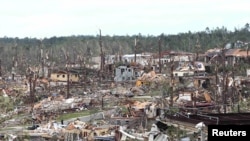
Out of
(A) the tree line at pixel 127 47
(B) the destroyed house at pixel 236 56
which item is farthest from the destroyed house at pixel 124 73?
(A) the tree line at pixel 127 47

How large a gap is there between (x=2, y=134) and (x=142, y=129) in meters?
4.62

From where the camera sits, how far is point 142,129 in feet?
49.6

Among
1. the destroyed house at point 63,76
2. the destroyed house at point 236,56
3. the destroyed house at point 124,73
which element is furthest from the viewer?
the destroyed house at point 236,56

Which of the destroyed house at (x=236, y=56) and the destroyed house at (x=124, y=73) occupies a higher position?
the destroyed house at (x=236, y=56)

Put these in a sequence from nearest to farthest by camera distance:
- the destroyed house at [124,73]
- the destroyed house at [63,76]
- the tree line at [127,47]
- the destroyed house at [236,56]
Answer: the destroyed house at [124,73]
the destroyed house at [63,76]
the destroyed house at [236,56]
the tree line at [127,47]

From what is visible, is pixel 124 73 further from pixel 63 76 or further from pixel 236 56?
pixel 236 56

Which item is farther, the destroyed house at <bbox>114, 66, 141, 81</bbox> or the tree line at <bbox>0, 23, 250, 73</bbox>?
the tree line at <bbox>0, 23, 250, 73</bbox>

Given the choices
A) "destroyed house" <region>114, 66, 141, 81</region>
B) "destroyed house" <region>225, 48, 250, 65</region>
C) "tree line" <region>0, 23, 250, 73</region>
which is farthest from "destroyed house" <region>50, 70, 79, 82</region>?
"tree line" <region>0, 23, 250, 73</region>

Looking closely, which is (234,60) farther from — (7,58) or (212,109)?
(7,58)

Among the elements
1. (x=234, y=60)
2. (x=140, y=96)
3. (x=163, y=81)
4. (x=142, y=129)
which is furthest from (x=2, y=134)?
(x=234, y=60)

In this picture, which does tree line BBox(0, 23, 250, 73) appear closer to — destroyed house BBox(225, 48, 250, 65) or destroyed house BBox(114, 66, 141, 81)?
destroyed house BBox(225, 48, 250, 65)

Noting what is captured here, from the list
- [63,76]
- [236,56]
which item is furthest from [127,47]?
[63,76]

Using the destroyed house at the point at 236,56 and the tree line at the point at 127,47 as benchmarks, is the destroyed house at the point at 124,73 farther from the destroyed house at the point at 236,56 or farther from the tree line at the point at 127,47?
the tree line at the point at 127,47

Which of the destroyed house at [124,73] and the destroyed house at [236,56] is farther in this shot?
the destroyed house at [236,56]
